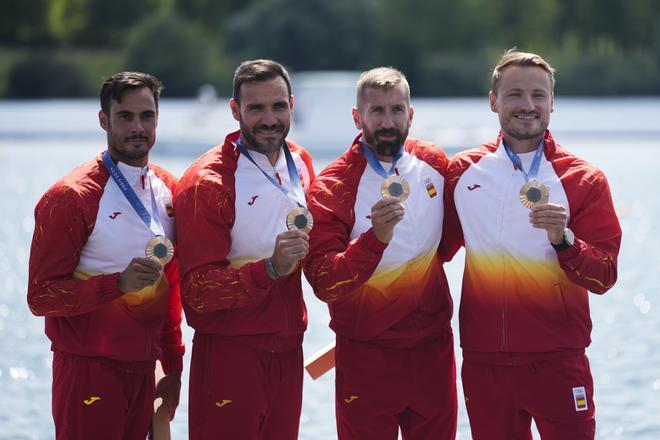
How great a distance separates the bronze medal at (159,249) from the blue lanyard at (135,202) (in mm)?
190

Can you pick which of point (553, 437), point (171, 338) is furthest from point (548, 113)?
point (171, 338)

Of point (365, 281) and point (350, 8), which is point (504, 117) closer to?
point (365, 281)

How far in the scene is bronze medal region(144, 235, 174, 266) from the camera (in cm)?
324

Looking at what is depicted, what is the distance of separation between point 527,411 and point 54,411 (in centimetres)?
164

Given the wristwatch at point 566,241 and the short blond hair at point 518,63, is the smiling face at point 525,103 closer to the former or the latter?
the short blond hair at point 518,63

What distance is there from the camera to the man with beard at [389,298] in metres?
3.50

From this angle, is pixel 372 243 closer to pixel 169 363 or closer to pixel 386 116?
pixel 386 116

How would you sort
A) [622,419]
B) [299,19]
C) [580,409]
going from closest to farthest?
[580,409] < [622,419] < [299,19]

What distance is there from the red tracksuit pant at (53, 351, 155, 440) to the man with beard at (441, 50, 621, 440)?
1190 mm

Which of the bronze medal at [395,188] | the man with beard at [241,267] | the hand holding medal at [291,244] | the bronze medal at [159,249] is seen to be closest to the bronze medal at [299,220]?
the hand holding medal at [291,244]

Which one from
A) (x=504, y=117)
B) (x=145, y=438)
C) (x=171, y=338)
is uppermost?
(x=504, y=117)

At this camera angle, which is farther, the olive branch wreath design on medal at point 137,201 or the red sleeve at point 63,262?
the olive branch wreath design on medal at point 137,201

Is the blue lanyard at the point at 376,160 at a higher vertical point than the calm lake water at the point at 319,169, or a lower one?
higher

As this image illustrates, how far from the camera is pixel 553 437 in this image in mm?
3385
